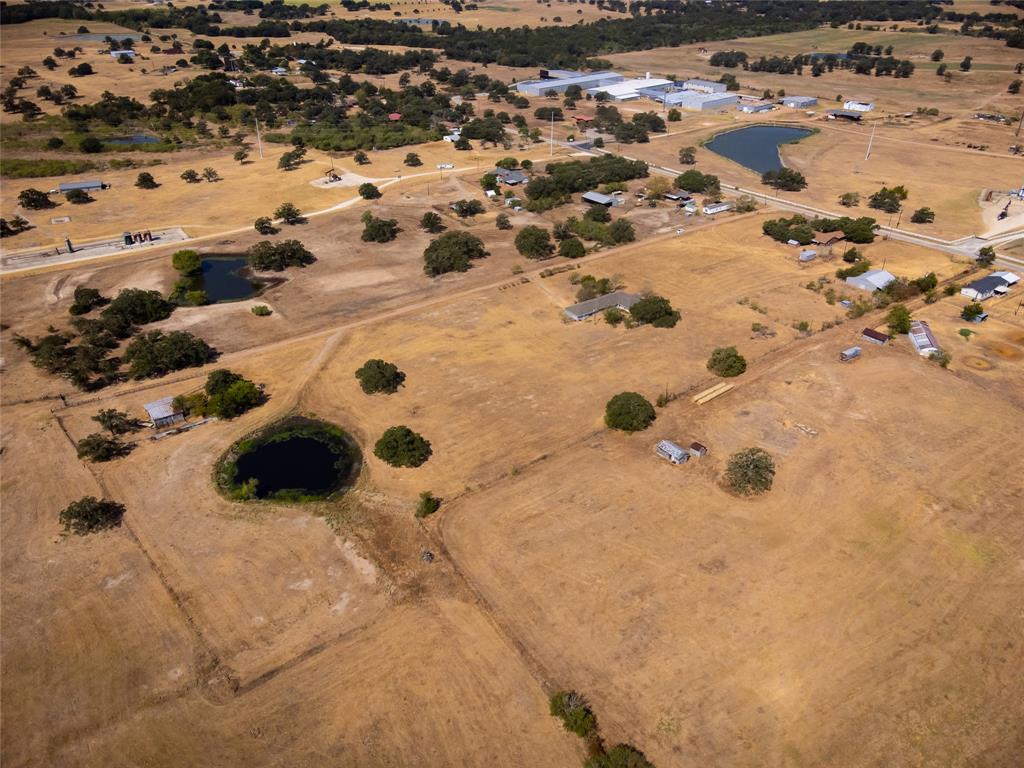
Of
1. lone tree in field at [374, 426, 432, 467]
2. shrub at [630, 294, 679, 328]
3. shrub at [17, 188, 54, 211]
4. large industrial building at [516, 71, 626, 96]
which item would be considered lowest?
shrub at [630, 294, 679, 328]

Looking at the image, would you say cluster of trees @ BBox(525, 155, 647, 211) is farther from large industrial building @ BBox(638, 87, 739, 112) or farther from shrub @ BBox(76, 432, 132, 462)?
shrub @ BBox(76, 432, 132, 462)

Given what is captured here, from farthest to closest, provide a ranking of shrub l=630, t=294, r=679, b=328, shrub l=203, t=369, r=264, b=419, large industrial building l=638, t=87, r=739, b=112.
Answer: large industrial building l=638, t=87, r=739, b=112, shrub l=630, t=294, r=679, b=328, shrub l=203, t=369, r=264, b=419

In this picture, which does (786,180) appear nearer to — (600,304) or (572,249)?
(572,249)

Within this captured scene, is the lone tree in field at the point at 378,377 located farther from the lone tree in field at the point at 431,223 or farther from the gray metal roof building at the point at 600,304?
the lone tree in field at the point at 431,223

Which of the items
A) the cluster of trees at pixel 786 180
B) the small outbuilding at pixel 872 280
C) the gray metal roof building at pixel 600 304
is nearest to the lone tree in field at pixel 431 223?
the gray metal roof building at pixel 600 304

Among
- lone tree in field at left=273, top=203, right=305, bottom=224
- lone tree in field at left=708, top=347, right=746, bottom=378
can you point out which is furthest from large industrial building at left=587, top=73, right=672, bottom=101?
lone tree in field at left=708, top=347, right=746, bottom=378

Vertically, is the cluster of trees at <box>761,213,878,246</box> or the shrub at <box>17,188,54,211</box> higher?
the shrub at <box>17,188,54,211</box>

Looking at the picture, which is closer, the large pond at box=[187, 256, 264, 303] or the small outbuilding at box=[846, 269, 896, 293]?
the small outbuilding at box=[846, 269, 896, 293]
